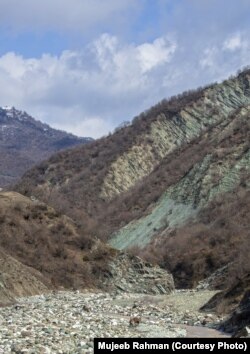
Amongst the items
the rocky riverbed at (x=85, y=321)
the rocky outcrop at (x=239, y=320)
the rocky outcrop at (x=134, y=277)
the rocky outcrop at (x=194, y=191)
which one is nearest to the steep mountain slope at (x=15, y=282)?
the rocky riverbed at (x=85, y=321)

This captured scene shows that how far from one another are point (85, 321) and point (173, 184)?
60756mm

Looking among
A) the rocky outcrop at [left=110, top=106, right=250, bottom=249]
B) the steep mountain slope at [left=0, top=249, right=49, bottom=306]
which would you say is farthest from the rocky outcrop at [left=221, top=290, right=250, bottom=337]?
the rocky outcrop at [left=110, top=106, right=250, bottom=249]

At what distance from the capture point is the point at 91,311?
30.6m

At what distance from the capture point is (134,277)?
163 feet

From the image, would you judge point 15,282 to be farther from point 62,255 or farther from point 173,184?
point 173,184

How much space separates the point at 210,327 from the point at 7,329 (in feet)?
29.2

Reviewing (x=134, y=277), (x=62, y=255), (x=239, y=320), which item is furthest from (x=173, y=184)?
(x=239, y=320)

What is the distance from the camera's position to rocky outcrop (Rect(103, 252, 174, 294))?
48.7 metres

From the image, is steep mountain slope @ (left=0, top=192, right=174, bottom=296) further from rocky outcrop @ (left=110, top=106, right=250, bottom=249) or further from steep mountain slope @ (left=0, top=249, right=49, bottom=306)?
rocky outcrop @ (left=110, top=106, right=250, bottom=249)

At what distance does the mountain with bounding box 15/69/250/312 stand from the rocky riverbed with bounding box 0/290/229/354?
6863 mm

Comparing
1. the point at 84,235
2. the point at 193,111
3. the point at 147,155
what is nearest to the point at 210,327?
the point at 84,235

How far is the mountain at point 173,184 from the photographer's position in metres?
61.8

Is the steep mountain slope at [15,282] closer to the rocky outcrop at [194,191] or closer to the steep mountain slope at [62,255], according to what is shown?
→ the steep mountain slope at [62,255]

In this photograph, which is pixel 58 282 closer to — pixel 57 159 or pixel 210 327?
pixel 210 327
